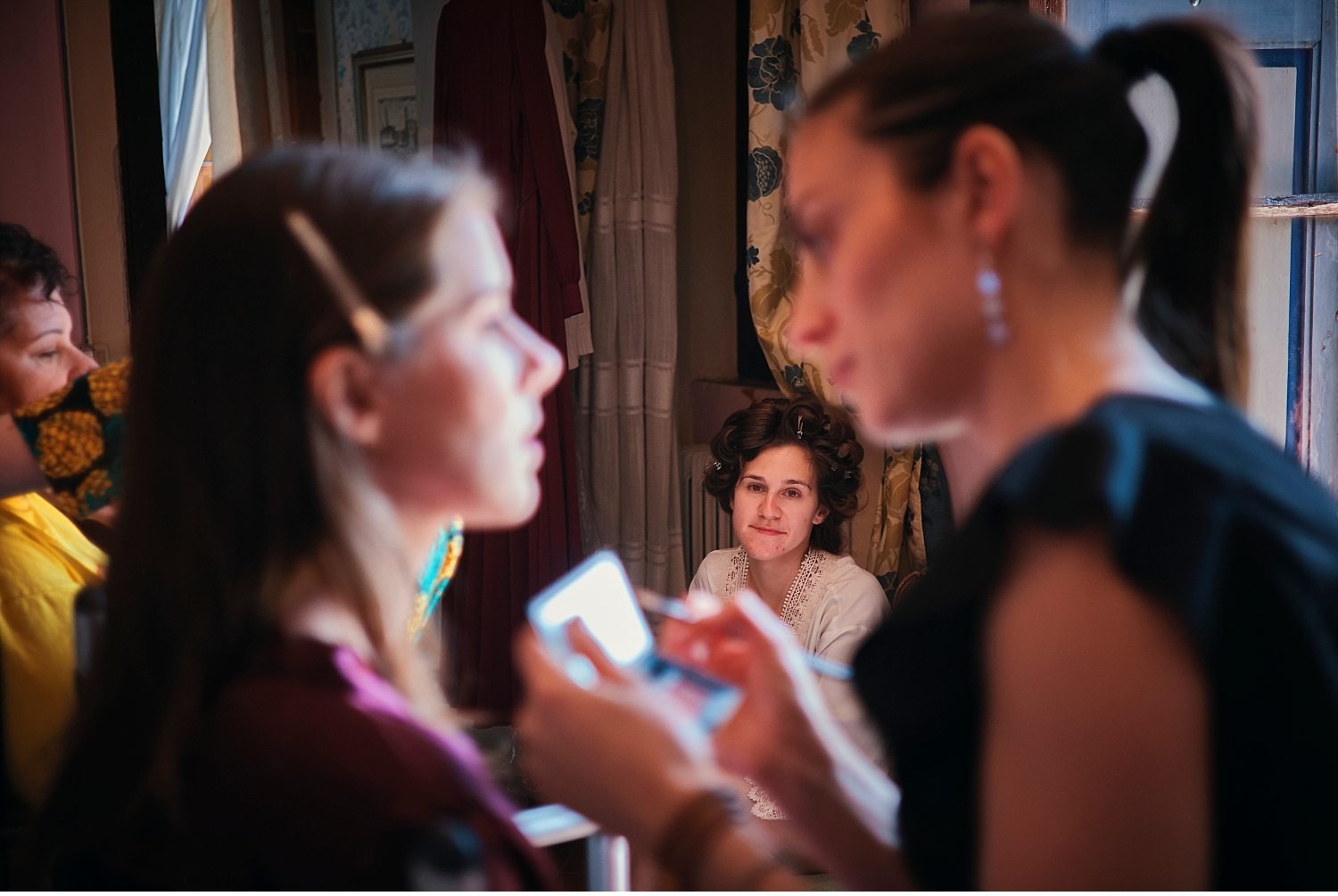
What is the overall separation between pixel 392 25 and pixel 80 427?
2.29m

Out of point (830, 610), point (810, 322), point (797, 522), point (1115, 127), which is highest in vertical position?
point (1115, 127)

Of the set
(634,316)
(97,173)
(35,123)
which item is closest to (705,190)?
(634,316)

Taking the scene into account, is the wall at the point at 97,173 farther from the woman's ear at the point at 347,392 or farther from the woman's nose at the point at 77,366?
the woman's ear at the point at 347,392

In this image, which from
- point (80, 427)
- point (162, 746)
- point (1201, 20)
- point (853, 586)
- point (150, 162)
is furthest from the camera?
point (853, 586)

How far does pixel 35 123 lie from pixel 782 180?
1563 millimetres

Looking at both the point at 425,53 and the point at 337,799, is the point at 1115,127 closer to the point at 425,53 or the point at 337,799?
the point at 337,799

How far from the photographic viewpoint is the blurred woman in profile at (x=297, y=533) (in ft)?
2.10

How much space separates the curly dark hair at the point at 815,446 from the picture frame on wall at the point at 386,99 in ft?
4.23

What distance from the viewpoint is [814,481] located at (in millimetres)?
2484

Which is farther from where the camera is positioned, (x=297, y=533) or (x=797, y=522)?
(x=797, y=522)

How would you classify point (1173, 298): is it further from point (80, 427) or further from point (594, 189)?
point (594, 189)

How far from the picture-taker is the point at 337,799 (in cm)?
62

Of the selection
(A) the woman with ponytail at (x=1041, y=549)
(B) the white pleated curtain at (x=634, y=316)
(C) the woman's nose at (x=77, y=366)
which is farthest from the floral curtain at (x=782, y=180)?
(A) the woman with ponytail at (x=1041, y=549)

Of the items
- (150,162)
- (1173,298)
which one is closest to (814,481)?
(150,162)
